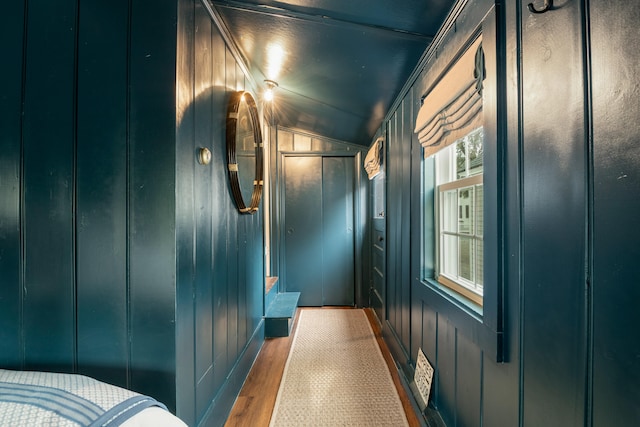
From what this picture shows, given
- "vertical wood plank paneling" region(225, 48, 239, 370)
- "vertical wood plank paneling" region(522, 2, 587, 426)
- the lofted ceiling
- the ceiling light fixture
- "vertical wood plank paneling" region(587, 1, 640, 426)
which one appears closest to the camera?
"vertical wood plank paneling" region(587, 1, 640, 426)

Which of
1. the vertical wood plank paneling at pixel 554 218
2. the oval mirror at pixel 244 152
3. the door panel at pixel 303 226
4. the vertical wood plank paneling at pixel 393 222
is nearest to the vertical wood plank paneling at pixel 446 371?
the vertical wood plank paneling at pixel 554 218

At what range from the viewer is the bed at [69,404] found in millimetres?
610

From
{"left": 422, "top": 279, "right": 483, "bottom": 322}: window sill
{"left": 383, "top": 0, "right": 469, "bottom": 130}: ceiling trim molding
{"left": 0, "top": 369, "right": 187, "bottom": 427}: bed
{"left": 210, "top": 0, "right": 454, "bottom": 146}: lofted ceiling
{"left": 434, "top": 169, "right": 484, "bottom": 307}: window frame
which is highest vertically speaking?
{"left": 210, "top": 0, "right": 454, "bottom": 146}: lofted ceiling

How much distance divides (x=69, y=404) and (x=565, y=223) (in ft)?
4.27

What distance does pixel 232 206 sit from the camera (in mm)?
1691

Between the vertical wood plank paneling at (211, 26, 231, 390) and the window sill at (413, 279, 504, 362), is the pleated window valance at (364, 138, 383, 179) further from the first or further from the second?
the vertical wood plank paneling at (211, 26, 231, 390)

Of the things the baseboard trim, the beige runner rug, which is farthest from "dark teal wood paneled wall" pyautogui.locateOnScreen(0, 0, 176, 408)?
the beige runner rug

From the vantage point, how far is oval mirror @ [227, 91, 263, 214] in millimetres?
1626

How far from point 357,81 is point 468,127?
1.13 metres

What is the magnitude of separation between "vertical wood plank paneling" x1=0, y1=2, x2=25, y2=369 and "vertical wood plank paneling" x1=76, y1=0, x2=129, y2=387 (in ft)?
0.82

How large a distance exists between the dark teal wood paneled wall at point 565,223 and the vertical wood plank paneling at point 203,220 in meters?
1.16

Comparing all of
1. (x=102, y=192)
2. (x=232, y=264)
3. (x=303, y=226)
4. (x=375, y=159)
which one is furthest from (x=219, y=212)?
(x=303, y=226)

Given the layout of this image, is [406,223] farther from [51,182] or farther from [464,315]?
[51,182]

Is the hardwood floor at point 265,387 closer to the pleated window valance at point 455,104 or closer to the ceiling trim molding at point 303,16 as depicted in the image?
the pleated window valance at point 455,104
